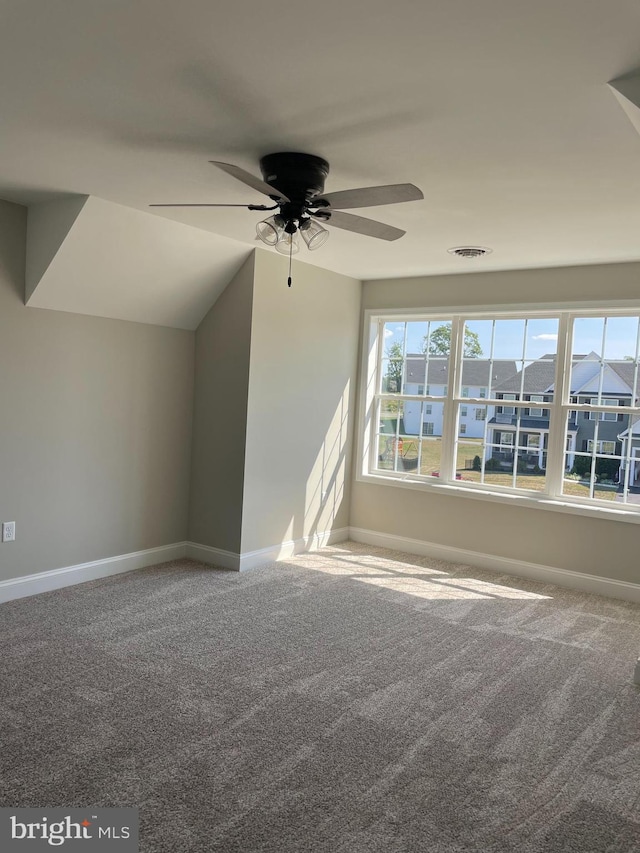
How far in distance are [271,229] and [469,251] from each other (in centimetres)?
196

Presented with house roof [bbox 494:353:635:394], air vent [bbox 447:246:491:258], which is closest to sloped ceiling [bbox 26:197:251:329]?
air vent [bbox 447:246:491:258]

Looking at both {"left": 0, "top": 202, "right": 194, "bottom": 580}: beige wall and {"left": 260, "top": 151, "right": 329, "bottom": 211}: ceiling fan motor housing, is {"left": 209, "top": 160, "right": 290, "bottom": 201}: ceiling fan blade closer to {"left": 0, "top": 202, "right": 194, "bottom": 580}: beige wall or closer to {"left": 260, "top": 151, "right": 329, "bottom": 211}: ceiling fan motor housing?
{"left": 260, "top": 151, "right": 329, "bottom": 211}: ceiling fan motor housing

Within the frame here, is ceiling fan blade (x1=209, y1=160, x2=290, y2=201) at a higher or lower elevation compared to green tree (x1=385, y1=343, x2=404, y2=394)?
higher

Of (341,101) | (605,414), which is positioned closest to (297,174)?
(341,101)

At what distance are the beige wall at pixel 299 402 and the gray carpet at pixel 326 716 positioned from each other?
0.84 m

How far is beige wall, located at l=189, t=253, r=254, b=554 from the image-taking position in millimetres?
4996

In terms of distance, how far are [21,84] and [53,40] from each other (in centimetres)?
41

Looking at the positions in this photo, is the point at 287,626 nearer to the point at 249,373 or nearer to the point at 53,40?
the point at 249,373

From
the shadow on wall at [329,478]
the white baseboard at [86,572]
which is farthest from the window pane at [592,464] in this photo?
the white baseboard at [86,572]

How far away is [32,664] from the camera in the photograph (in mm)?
3285

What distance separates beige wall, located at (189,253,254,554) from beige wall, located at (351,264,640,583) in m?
1.53

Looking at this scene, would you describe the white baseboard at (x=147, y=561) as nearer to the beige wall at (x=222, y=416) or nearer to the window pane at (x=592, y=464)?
the beige wall at (x=222, y=416)

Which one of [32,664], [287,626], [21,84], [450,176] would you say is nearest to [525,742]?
[287,626]

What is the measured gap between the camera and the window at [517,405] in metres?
4.99
